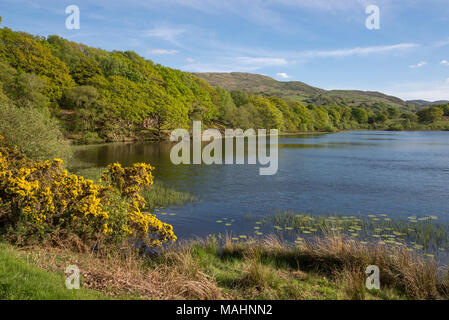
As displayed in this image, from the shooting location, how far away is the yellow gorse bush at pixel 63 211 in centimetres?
966

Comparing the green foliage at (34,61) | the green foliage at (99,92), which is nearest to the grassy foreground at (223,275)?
the green foliage at (99,92)

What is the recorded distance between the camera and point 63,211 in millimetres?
10406

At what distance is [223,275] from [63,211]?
598cm

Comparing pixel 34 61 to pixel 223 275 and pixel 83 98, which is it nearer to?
pixel 83 98

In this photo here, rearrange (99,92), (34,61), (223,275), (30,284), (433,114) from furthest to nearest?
(433,114)
(99,92)
(34,61)
(223,275)
(30,284)

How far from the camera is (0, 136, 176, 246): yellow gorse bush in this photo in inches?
380

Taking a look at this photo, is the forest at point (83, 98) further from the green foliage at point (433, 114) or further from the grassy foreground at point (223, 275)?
the green foliage at point (433, 114)

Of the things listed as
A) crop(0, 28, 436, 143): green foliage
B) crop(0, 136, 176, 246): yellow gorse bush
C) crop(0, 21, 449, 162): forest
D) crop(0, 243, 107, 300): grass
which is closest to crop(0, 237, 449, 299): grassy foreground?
crop(0, 243, 107, 300): grass

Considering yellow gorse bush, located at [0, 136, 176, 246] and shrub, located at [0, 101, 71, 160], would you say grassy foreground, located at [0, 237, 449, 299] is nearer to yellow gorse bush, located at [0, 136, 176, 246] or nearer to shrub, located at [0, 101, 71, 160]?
yellow gorse bush, located at [0, 136, 176, 246]

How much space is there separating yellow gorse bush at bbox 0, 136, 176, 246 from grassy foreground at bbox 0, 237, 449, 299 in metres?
0.72

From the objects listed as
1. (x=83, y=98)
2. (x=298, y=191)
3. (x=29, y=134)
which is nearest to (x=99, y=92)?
(x=83, y=98)

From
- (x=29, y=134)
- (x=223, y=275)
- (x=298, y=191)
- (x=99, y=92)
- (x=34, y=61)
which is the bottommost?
(x=223, y=275)
